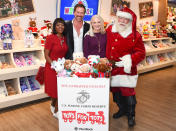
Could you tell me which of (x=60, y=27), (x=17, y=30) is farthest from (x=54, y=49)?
(x=17, y=30)

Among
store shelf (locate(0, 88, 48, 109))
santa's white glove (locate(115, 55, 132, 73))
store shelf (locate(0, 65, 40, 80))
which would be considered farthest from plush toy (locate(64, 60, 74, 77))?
store shelf (locate(0, 88, 48, 109))

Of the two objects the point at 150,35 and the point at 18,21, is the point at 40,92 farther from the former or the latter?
the point at 150,35

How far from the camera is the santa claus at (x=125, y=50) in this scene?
2.33 metres

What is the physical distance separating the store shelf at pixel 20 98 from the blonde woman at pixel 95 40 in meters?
1.38

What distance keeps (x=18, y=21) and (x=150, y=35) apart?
3809mm

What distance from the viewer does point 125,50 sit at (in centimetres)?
240

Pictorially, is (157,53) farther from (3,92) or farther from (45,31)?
(3,92)

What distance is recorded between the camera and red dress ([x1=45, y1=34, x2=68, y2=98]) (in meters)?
2.56

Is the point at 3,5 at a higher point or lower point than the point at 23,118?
higher

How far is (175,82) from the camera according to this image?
471 centimetres

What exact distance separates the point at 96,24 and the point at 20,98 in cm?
178

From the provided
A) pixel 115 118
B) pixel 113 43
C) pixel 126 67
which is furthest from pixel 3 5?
pixel 115 118

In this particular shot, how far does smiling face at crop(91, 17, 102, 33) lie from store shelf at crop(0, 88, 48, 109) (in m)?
1.63

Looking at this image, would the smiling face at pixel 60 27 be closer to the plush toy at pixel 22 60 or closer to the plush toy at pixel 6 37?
the plush toy at pixel 6 37
